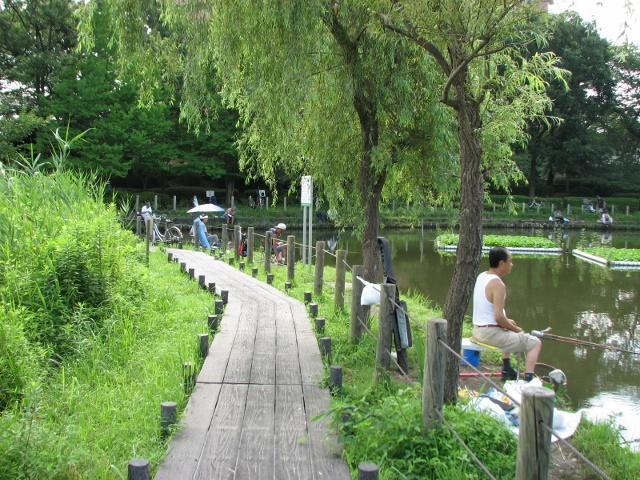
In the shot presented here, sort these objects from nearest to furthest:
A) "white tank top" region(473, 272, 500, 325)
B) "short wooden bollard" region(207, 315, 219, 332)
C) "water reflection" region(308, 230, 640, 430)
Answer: "white tank top" region(473, 272, 500, 325)
"short wooden bollard" region(207, 315, 219, 332)
"water reflection" region(308, 230, 640, 430)

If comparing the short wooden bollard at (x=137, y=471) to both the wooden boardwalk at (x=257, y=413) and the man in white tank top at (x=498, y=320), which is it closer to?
the wooden boardwalk at (x=257, y=413)

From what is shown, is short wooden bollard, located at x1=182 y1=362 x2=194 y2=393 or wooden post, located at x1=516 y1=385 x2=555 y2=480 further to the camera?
short wooden bollard, located at x1=182 y1=362 x2=194 y2=393

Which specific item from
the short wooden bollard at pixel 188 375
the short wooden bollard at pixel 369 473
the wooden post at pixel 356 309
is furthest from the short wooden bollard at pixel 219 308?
the short wooden bollard at pixel 369 473

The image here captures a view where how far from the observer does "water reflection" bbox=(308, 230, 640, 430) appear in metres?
7.82

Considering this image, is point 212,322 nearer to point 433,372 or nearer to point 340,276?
point 340,276

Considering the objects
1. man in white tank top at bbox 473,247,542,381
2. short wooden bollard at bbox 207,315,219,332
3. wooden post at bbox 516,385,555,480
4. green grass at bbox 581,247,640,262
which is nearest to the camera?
wooden post at bbox 516,385,555,480

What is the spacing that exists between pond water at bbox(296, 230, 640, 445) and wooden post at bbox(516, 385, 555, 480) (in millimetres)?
3606

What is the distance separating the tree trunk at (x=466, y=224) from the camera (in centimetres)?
454

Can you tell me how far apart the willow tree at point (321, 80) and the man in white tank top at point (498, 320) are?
1556mm

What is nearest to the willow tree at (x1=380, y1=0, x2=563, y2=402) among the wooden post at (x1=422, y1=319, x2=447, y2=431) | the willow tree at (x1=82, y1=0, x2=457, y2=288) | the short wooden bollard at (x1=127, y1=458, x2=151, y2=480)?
the willow tree at (x1=82, y1=0, x2=457, y2=288)

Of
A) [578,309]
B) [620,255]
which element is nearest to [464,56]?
[578,309]

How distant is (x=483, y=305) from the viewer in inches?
237

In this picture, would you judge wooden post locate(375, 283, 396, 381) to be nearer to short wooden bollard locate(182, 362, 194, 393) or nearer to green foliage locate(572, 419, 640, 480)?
short wooden bollard locate(182, 362, 194, 393)

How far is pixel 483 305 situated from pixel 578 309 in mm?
7283
